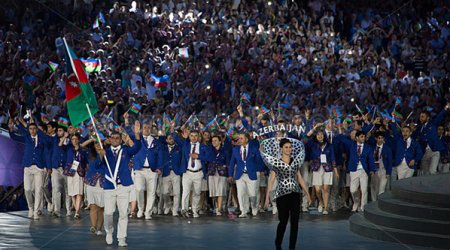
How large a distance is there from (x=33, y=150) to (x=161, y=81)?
8776mm

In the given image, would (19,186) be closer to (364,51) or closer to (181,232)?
(181,232)

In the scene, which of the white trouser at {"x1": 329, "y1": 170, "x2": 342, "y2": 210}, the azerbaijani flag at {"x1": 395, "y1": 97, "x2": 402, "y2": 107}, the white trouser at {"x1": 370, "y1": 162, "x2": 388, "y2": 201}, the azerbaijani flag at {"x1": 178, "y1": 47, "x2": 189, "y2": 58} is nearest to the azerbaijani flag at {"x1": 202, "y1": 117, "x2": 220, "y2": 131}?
the white trouser at {"x1": 329, "y1": 170, "x2": 342, "y2": 210}

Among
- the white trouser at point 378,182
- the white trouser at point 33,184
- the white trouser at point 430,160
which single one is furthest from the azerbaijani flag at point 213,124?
the white trouser at point 430,160

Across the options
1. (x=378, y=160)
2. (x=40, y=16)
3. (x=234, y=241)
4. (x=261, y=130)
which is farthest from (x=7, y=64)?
(x=234, y=241)

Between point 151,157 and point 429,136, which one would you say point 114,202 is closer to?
point 151,157

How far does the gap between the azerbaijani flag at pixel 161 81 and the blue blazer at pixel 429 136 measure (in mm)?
8577

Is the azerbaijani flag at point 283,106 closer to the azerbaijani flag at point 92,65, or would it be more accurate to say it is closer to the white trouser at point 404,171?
the white trouser at point 404,171

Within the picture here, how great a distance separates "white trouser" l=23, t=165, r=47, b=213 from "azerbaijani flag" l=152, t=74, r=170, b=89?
850 cm

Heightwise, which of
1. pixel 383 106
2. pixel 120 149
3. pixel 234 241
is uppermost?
pixel 383 106

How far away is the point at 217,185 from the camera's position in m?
24.6

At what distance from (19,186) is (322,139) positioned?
22.5 feet

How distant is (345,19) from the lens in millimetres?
37031

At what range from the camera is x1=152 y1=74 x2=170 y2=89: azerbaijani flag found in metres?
31.6

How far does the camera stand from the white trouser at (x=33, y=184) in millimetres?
23328
